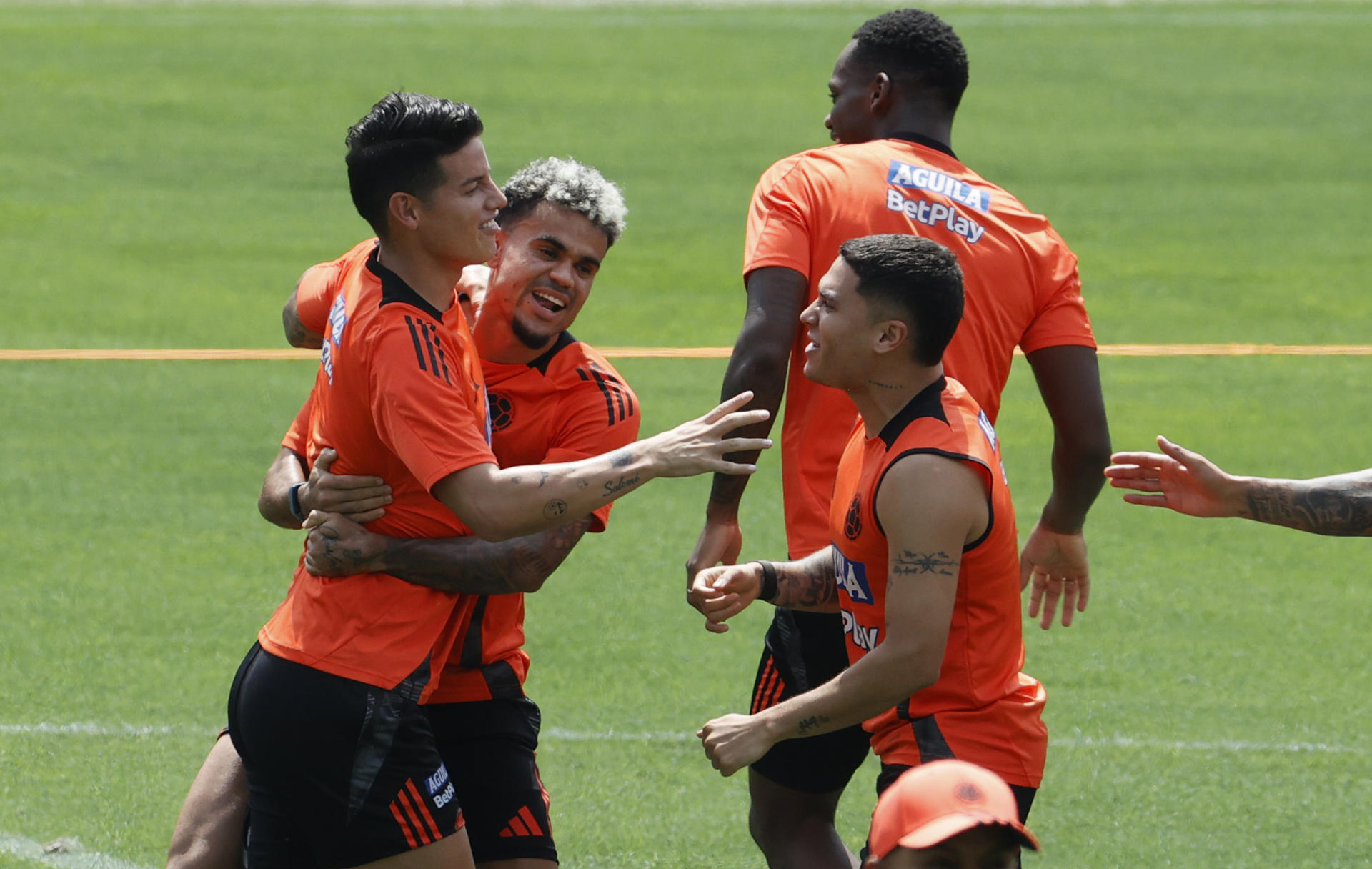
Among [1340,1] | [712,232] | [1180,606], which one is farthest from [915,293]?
[1340,1]

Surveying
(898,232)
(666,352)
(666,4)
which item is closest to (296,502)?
(898,232)

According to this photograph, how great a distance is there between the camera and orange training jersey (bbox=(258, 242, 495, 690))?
4148 millimetres

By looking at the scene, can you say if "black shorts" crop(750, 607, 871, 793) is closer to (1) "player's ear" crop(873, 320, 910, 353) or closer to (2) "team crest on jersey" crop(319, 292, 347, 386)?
(1) "player's ear" crop(873, 320, 910, 353)

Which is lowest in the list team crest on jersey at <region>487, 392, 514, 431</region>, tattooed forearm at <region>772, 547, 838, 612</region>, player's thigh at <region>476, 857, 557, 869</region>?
player's thigh at <region>476, 857, 557, 869</region>

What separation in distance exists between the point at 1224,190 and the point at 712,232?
5310mm

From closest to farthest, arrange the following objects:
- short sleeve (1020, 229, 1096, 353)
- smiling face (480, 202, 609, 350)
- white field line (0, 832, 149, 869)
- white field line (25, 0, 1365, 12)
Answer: smiling face (480, 202, 609, 350) → short sleeve (1020, 229, 1096, 353) → white field line (0, 832, 149, 869) → white field line (25, 0, 1365, 12)

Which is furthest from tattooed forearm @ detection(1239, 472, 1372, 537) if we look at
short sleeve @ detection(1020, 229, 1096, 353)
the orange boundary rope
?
the orange boundary rope

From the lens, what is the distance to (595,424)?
16.6 ft

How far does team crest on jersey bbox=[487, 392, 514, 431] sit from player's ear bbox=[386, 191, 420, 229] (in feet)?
2.78

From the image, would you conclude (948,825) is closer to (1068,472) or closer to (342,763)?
(342,763)

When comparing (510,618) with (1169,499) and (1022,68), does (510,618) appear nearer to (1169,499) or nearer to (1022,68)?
(1169,499)

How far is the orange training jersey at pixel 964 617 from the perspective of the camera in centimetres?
433

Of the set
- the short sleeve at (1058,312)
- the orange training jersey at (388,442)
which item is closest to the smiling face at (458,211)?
the orange training jersey at (388,442)

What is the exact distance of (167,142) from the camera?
1808 centimetres
